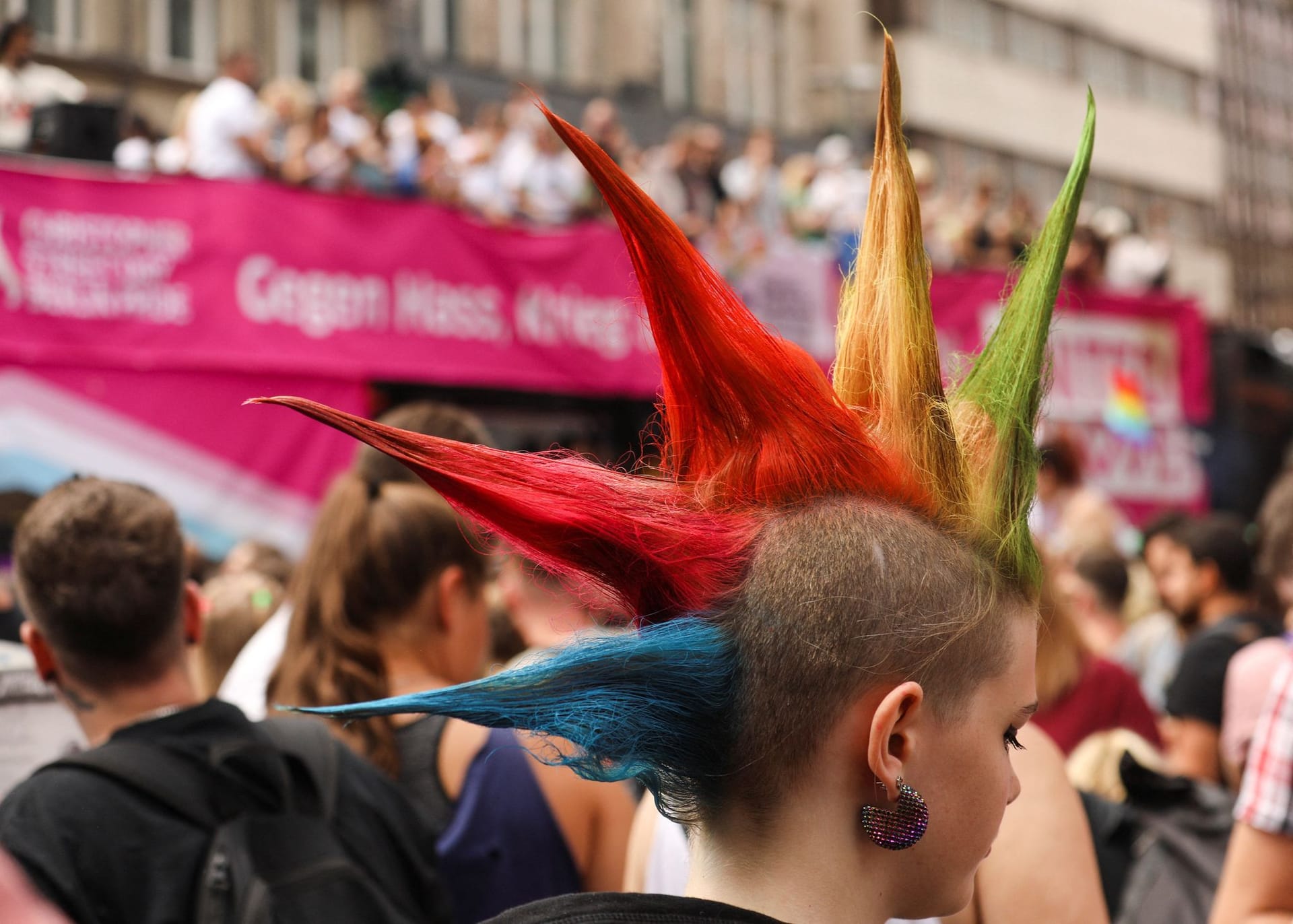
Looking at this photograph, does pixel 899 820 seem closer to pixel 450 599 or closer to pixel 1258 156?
pixel 450 599

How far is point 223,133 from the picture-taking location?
9.30 m

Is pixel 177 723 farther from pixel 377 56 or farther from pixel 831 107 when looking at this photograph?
Answer: pixel 831 107

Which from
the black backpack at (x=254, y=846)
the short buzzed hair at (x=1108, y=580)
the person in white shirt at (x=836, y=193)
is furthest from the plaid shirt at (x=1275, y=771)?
the person in white shirt at (x=836, y=193)

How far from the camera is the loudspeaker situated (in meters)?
8.42

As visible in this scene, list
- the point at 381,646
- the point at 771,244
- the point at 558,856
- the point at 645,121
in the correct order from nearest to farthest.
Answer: the point at 558,856 → the point at 381,646 → the point at 771,244 → the point at 645,121

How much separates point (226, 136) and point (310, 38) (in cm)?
1203

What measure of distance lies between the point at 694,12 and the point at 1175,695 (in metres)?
23.4

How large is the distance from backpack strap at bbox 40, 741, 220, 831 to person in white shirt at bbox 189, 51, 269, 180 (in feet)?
24.3

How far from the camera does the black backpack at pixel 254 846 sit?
2.24m

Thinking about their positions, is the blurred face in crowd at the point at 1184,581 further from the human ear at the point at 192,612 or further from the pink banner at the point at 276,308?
the human ear at the point at 192,612

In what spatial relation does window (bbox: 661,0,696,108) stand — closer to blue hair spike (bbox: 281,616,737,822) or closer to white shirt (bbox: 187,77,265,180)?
white shirt (bbox: 187,77,265,180)

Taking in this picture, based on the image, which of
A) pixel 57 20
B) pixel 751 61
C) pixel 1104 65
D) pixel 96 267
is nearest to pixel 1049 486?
pixel 96 267

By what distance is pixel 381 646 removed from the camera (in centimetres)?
297

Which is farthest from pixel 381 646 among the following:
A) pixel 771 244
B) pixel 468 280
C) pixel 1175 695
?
pixel 771 244
